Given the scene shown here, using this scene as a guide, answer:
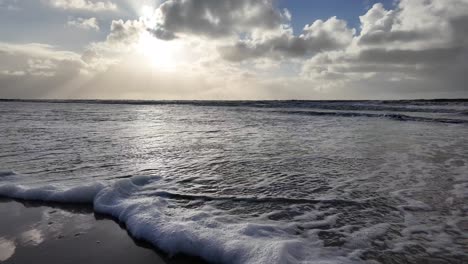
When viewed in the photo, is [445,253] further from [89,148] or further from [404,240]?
[89,148]

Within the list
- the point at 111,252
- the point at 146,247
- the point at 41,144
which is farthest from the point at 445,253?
the point at 41,144

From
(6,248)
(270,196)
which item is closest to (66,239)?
(6,248)

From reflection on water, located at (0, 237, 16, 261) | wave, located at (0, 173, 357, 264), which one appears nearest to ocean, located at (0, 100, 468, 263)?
wave, located at (0, 173, 357, 264)

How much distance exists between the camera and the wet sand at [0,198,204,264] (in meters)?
3.50

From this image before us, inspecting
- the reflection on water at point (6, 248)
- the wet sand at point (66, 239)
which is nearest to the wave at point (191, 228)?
the wet sand at point (66, 239)

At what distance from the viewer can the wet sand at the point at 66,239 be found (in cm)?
350

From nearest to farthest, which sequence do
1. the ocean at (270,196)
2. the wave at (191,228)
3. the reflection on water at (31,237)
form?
the wave at (191,228)
the ocean at (270,196)
the reflection on water at (31,237)

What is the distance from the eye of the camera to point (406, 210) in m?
4.62

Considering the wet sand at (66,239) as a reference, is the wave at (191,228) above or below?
above

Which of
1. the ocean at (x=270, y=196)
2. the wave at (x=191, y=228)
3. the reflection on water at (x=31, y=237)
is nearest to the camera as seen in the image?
the wave at (x=191, y=228)

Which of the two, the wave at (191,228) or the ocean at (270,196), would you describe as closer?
the wave at (191,228)

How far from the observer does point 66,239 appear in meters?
3.92

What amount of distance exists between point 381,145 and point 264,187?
22.0ft

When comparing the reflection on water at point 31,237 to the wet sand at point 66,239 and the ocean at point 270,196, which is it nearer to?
the wet sand at point 66,239
